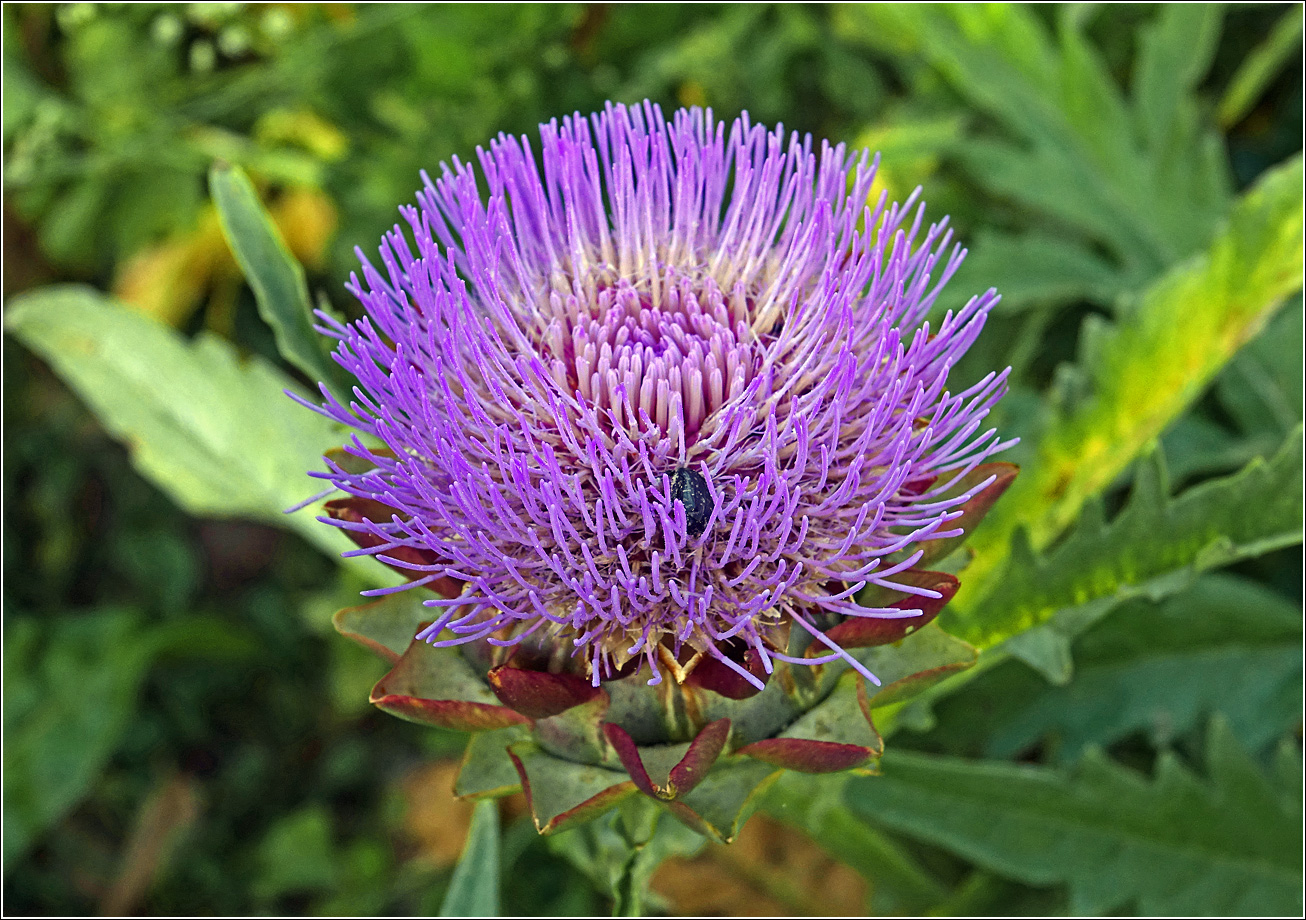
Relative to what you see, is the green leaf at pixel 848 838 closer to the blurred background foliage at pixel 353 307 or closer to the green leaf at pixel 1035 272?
the blurred background foliage at pixel 353 307

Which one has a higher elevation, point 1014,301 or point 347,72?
point 347,72

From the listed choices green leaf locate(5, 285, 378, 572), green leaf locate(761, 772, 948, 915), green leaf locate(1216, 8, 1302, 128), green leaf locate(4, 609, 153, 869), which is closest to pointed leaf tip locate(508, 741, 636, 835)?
green leaf locate(761, 772, 948, 915)

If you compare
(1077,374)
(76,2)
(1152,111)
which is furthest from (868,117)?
(76,2)

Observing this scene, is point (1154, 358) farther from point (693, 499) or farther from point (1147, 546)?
point (693, 499)

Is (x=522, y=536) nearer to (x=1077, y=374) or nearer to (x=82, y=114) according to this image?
(x=1077, y=374)

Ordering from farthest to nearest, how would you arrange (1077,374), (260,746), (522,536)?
1. (260,746)
2. (1077,374)
3. (522,536)

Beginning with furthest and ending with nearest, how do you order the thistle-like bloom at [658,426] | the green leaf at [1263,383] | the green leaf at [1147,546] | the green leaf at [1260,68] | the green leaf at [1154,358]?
the green leaf at [1260,68], the green leaf at [1263,383], the green leaf at [1154,358], the green leaf at [1147,546], the thistle-like bloom at [658,426]

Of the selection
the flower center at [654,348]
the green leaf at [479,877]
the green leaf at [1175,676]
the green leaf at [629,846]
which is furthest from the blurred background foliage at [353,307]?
the flower center at [654,348]

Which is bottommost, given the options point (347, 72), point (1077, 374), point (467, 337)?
point (467, 337)
